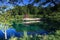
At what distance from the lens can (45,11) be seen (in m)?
2.04

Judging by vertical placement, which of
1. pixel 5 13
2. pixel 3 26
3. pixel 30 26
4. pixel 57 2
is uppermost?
pixel 57 2

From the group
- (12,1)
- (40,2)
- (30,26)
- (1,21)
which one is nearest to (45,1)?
(40,2)

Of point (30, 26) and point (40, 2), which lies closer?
point (40, 2)

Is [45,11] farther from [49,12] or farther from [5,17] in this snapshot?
[5,17]

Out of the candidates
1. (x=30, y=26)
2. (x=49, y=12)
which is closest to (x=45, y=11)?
(x=49, y=12)

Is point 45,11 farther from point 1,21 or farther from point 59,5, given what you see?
point 1,21

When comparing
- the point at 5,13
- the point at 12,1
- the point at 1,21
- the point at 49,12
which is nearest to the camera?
the point at 49,12

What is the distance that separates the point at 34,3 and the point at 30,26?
19.5ft

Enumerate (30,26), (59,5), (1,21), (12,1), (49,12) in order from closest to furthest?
(59,5) < (49,12) < (12,1) < (1,21) < (30,26)

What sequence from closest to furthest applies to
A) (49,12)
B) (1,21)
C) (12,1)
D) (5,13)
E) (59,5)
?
(59,5) < (49,12) < (12,1) < (5,13) < (1,21)

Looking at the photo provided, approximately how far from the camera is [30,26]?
770 centimetres

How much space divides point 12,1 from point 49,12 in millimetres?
463

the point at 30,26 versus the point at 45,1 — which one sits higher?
the point at 45,1

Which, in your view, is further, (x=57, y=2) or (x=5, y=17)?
(x=5, y=17)
